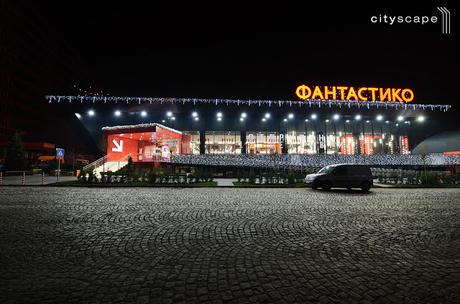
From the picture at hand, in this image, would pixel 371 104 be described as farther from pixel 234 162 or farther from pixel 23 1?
pixel 23 1

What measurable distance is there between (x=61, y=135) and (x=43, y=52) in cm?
3161

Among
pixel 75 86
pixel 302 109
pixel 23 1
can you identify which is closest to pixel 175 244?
pixel 302 109

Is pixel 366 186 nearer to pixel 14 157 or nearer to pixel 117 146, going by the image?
pixel 117 146

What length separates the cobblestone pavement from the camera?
2.87 m

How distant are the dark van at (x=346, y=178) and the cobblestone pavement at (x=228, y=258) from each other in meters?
7.74

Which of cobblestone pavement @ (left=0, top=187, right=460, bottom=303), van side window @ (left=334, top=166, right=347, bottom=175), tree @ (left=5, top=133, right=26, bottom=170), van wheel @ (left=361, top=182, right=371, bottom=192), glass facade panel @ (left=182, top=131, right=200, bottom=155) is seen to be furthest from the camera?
glass facade panel @ (left=182, top=131, right=200, bottom=155)

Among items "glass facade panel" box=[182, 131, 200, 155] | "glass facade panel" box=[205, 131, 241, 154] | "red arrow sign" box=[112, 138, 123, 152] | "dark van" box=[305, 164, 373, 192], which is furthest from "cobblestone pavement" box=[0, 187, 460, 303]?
"glass facade panel" box=[205, 131, 241, 154]

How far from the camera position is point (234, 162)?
2881 centimetres

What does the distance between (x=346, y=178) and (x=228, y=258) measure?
1320 centimetres

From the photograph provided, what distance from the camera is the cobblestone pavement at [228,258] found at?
2.87 m

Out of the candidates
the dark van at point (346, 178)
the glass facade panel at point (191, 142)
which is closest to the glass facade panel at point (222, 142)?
the glass facade panel at point (191, 142)

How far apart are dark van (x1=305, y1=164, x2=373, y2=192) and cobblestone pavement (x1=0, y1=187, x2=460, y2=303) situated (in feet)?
25.4

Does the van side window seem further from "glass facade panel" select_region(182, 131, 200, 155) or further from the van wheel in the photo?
"glass facade panel" select_region(182, 131, 200, 155)

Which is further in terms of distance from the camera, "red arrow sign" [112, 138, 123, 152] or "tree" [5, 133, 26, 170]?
"red arrow sign" [112, 138, 123, 152]
